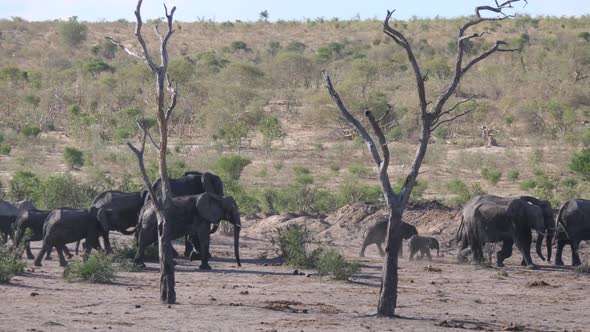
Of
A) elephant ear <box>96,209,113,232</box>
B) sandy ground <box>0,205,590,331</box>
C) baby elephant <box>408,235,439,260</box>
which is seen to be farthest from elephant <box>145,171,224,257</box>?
baby elephant <box>408,235,439,260</box>

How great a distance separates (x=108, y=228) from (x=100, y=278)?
2.47 m

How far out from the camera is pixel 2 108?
154ft

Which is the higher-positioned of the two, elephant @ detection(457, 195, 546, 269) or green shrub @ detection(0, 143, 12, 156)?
green shrub @ detection(0, 143, 12, 156)

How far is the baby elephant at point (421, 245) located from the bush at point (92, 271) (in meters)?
6.07

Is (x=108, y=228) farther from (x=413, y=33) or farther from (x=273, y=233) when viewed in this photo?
(x=413, y=33)

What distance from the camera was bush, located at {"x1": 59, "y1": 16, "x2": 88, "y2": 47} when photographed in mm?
76562

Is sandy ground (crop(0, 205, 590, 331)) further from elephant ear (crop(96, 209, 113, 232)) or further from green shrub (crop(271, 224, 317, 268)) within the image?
elephant ear (crop(96, 209, 113, 232))

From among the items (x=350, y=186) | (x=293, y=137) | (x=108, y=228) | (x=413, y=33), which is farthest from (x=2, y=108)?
(x=413, y=33)

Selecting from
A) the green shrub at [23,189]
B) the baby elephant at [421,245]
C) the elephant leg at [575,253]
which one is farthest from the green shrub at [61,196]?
the elephant leg at [575,253]

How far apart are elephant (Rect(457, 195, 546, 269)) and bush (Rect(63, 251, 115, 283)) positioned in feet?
21.9

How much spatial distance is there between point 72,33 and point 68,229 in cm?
6167

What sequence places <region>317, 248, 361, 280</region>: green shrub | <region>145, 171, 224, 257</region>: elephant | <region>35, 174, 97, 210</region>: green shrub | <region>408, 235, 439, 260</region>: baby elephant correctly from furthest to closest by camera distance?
<region>35, 174, 97, 210</region>: green shrub < <region>145, 171, 224, 257</region>: elephant < <region>408, 235, 439, 260</region>: baby elephant < <region>317, 248, 361, 280</region>: green shrub

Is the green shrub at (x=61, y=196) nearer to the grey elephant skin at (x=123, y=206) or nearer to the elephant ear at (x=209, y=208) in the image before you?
the grey elephant skin at (x=123, y=206)

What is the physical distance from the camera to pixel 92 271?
15.1 metres
